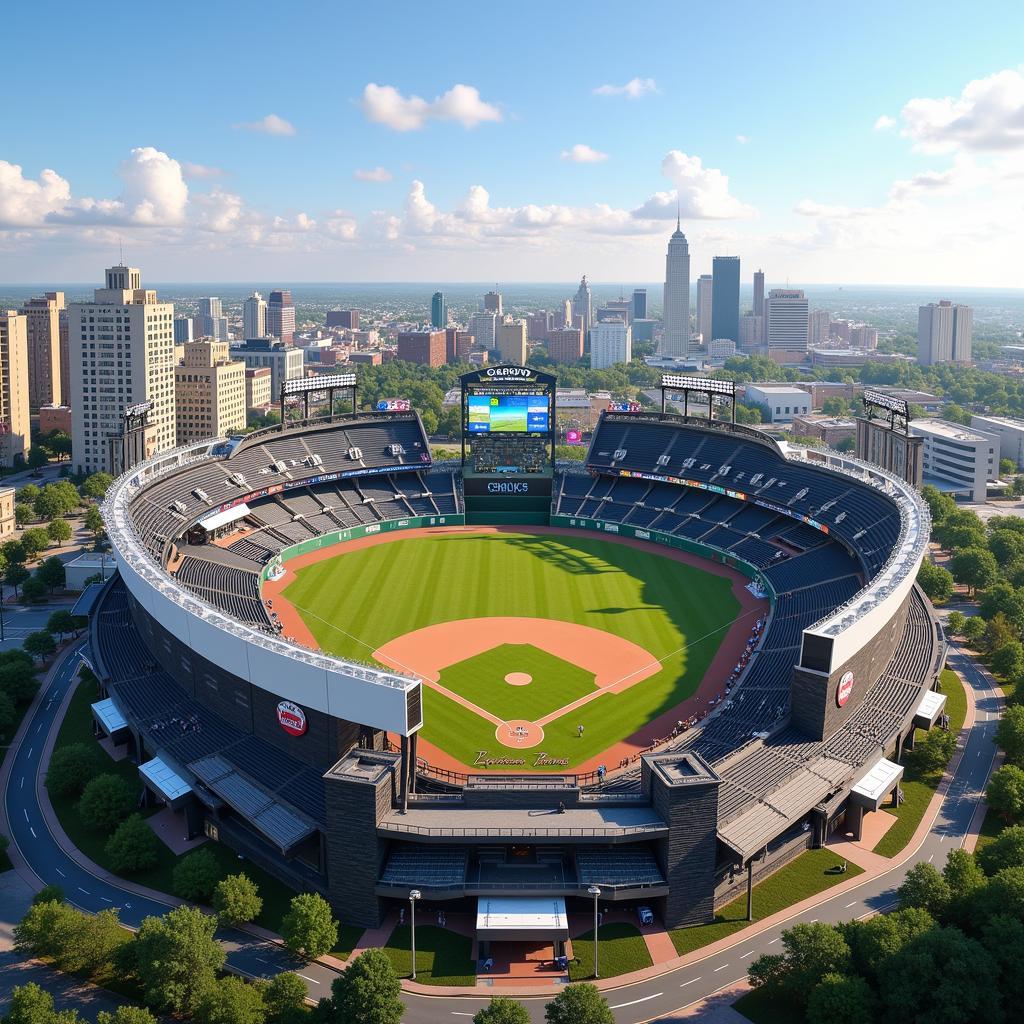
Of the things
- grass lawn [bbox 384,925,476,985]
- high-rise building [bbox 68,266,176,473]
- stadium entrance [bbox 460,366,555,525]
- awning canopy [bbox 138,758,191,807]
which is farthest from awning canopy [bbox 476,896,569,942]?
high-rise building [bbox 68,266,176,473]

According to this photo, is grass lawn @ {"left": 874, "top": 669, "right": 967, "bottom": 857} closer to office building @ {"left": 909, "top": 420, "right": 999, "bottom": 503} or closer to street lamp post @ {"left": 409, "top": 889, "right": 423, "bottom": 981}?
street lamp post @ {"left": 409, "top": 889, "right": 423, "bottom": 981}

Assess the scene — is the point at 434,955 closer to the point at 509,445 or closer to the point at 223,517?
the point at 223,517

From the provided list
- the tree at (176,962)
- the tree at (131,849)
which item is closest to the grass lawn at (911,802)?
the tree at (176,962)

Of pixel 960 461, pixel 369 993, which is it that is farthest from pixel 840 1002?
pixel 960 461

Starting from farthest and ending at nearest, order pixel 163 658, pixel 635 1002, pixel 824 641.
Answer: pixel 163 658
pixel 824 641
pixel 635 1002

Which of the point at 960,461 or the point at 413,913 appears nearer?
the point at 413,913

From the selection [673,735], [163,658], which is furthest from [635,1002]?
[163,658]

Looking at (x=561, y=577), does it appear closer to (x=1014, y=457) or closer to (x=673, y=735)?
(x=673, y=735)

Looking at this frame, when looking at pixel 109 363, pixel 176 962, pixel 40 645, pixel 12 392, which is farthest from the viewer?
pixel 12 392
